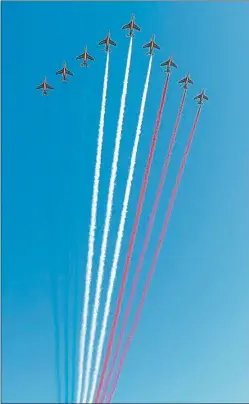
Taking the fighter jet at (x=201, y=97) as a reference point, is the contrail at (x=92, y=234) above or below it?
below

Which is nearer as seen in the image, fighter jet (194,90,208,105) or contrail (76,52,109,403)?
contrail (76,52,109,403)

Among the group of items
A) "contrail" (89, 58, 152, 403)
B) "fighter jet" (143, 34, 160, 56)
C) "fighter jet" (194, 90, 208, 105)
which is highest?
"fighter jet" (143, 34, 160, 56)

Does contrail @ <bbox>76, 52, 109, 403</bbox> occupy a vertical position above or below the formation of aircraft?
below

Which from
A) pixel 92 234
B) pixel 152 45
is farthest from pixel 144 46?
pixel 92 234

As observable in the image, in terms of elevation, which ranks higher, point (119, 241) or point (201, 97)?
point (201, 97)

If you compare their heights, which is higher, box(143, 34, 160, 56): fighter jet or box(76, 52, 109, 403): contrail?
box(143, 34, 160, 56): fighter jet

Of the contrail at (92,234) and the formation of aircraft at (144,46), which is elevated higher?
the formation of aircraft at (144,46)

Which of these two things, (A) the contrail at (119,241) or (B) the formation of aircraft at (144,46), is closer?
(A) the contrail at (119,241)

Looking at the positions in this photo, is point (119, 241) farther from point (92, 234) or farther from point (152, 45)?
point (152, 45)

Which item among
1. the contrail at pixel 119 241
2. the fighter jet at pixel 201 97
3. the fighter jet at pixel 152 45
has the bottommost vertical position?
the contrail at pixel 119 241

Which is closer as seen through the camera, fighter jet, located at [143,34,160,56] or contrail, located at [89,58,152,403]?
contrail, located at [89,58,152,403]

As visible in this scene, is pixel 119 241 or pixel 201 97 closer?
pixel 119 241

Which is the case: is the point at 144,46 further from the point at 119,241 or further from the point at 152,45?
the point at 119,241

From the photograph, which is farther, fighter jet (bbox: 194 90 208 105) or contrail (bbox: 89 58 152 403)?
fighter jet (bbox: 194 90 208 105)
